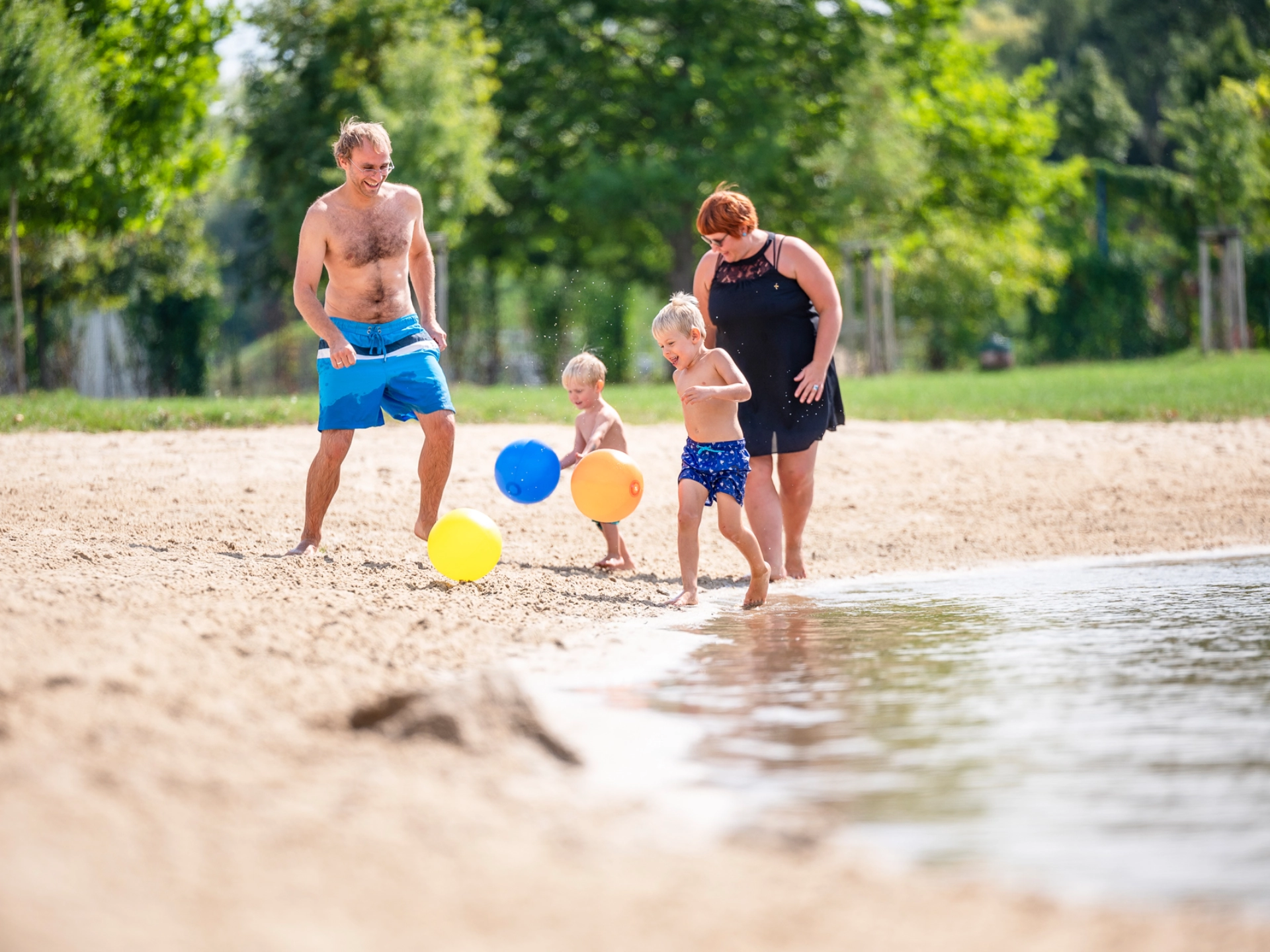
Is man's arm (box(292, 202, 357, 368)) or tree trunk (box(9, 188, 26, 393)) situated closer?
man's arm (box(292, 202, 357, 368))

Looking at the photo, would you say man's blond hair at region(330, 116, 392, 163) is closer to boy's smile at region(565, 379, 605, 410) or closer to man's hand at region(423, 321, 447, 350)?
man's hand at region(423, 321, 447, 350)

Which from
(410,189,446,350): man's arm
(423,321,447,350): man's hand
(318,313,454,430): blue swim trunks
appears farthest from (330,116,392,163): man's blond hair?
(423,321,447,350): man's hand

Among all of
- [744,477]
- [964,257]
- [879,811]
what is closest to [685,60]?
[964,257]

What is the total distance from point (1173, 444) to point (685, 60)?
1612 centimetres

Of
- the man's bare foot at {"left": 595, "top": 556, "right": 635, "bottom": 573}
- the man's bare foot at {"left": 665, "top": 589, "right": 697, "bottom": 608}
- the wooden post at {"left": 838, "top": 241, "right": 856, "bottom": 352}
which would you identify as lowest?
the man's bare foot at {"left": 665, "top": 589, "right": 697, "bottom": 608}

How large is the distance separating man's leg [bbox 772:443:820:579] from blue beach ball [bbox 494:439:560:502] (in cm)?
127

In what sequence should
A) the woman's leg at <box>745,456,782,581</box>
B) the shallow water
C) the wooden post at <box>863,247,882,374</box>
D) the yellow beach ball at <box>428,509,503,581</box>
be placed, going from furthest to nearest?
the wooden post at <box>863,247,882,374</box> → the woman's leg at <box>745,456,782,581</box> → the yellow beach ball at <box>428,509,503,581</box> → the shallow water

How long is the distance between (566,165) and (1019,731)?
23349 mm

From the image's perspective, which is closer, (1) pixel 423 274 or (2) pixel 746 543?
(2) pixel 746 543

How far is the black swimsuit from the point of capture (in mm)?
7625

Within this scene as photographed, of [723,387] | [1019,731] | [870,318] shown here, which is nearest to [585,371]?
[723,387]

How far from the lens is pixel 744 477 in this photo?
23.5 feet

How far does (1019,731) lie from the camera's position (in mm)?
4441

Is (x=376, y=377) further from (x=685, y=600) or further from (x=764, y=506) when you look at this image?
(x=764, y=506)
